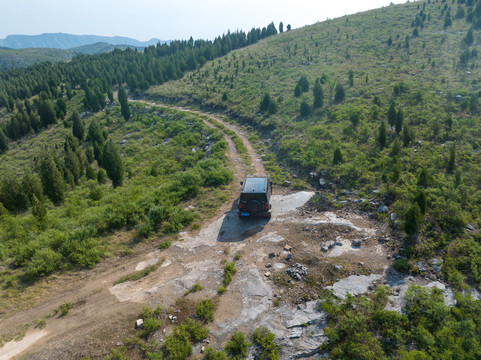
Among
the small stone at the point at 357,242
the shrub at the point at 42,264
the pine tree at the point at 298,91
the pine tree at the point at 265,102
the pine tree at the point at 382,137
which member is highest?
the pine tree at the point at 298,91

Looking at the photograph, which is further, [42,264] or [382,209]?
[382,209]

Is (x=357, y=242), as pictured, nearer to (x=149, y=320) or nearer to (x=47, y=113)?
(x=149, y=320)

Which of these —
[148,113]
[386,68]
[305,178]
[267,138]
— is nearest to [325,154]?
[305,178]

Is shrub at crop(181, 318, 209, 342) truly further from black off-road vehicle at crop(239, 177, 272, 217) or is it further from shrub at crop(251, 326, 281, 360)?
black off-road vehicle at crop(239, 177, 272, 217)

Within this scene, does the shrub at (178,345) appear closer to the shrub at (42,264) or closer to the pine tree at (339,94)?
the shrub at (42,264)

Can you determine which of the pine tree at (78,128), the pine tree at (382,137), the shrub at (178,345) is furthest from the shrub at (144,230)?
the pine tree at (78,128)

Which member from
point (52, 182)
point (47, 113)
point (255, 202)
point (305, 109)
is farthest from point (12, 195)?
point (47, 113)

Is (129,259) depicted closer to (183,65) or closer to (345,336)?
(345,336)
